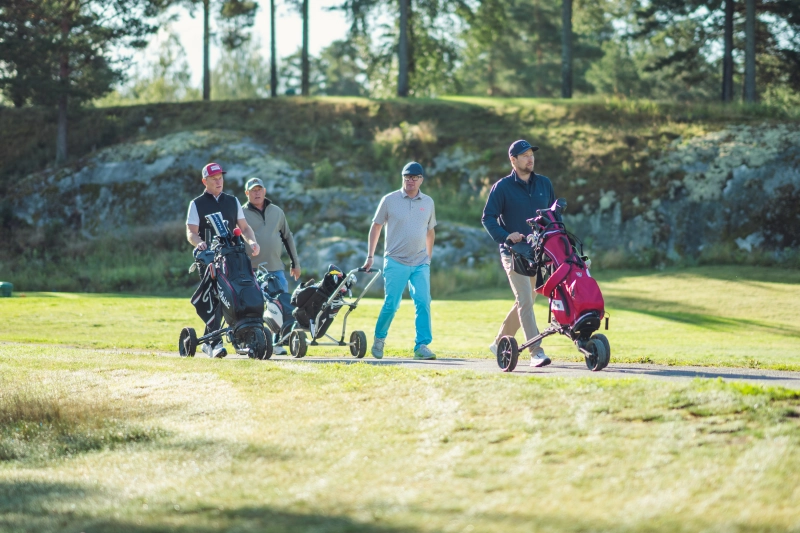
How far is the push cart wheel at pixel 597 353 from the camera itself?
10195mm

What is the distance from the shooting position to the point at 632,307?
2306 centimetres

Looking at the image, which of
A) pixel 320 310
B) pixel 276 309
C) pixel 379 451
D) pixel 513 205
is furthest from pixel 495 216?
pixel 379 451

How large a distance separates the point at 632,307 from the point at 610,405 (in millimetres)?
15946

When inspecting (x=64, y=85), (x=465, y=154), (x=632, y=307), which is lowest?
(x=632, y=307)

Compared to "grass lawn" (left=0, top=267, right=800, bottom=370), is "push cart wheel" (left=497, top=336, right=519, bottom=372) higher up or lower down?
higher up

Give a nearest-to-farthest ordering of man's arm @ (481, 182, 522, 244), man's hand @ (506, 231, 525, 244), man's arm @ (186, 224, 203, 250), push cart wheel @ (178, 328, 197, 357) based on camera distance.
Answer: man's hand @ (506, 231, 525, 244) → man's arm @ (481, 182, 522, 244) → man's arm @ (186, 224, 203, 250) → push cart wheel @ (178, 328, 197, 357)

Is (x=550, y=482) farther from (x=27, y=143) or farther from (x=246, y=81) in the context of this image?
(x=246, y=81)

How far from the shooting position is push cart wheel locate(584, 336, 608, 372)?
1020 centimetres

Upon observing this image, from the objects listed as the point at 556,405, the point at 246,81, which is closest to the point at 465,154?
the point at 556,405

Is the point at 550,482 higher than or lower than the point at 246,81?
→ lower

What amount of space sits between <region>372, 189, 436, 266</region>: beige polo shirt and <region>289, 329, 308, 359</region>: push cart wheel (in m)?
1.75

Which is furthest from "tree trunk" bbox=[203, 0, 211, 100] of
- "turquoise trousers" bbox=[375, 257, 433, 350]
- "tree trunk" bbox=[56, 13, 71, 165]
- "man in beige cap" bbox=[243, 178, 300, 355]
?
"turquoise trousers" bbox=[375, 257, 433, 350]

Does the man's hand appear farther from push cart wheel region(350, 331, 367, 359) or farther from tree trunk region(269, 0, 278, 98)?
tree trunk region(269, 0, 278, 98)

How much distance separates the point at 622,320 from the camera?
20.8m
